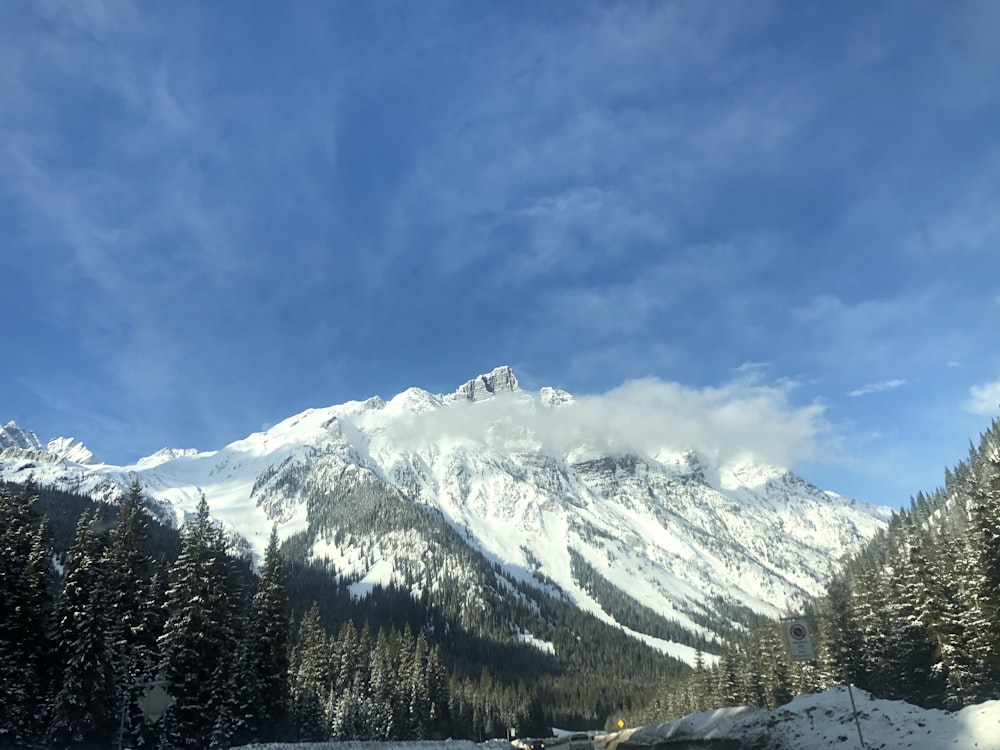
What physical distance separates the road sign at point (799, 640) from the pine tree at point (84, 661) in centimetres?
3276

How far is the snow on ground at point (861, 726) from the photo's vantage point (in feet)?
75.4

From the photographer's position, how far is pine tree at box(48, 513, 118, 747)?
33562mm

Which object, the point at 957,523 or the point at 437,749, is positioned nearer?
the point at 437,749

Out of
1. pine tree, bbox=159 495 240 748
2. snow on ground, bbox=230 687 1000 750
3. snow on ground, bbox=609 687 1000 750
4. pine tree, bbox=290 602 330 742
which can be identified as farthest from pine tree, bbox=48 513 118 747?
snow on ground, bbox=609 687 1000 750

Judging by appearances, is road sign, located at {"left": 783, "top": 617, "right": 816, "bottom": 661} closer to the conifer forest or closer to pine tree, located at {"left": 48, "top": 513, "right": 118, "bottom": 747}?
the conifer forest

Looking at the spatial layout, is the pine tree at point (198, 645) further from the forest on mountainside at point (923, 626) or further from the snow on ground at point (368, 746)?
the forest on mountainside at point (923, 626)

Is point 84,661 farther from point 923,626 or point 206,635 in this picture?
point 923,626

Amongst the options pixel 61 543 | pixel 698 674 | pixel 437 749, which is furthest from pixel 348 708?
pixel 61 543

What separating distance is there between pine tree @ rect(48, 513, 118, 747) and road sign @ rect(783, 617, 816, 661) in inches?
1290

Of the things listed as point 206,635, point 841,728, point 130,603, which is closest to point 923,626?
point 841,728

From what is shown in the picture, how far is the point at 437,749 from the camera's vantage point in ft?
161

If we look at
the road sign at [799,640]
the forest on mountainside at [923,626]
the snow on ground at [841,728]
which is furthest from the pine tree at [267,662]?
the forest on mountainside at [923,626]

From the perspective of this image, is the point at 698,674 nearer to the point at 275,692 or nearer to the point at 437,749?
the point at 437,749

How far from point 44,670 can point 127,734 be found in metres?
5.64
